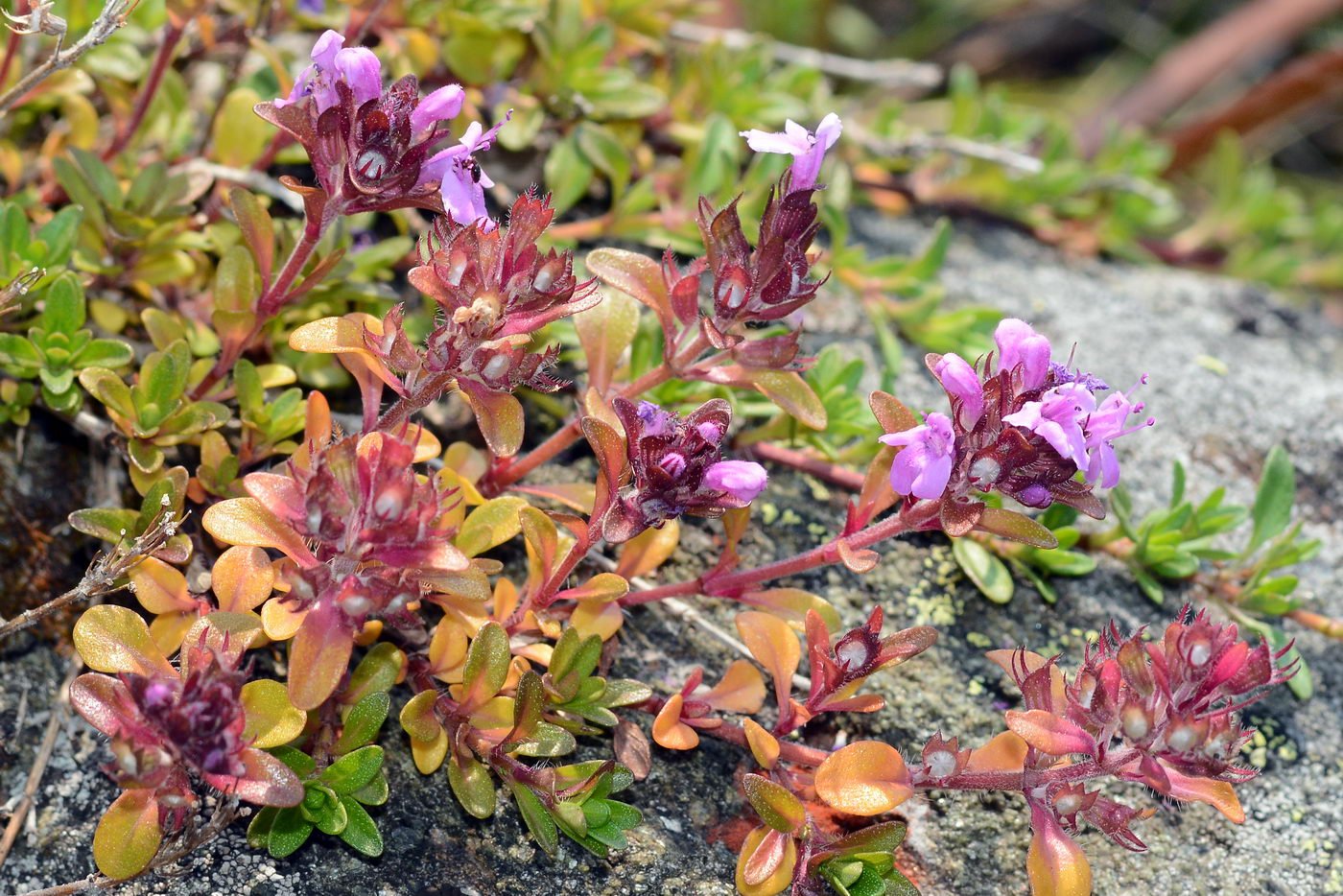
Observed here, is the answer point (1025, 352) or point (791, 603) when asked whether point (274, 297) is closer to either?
point (791, 603)

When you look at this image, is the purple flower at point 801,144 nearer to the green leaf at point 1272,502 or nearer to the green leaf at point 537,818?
the green leaf at point 537,818

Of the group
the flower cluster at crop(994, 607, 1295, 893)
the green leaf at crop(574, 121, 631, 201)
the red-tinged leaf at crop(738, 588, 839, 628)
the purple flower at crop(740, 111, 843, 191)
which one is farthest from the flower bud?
the green leaf at crop(574, 121, 631, 201)

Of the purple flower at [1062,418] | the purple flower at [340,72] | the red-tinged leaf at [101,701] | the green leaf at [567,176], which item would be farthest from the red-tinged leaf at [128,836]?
the green leaf at [567,176]

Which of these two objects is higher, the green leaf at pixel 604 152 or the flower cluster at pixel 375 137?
the flower cluster at pixel 375 137

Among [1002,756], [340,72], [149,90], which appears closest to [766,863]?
[1002,756]

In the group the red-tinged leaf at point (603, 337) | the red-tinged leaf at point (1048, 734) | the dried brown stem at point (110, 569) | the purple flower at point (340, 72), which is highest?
the purple flower at point (340, 72)

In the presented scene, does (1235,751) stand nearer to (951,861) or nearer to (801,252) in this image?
Result: (951,861)
